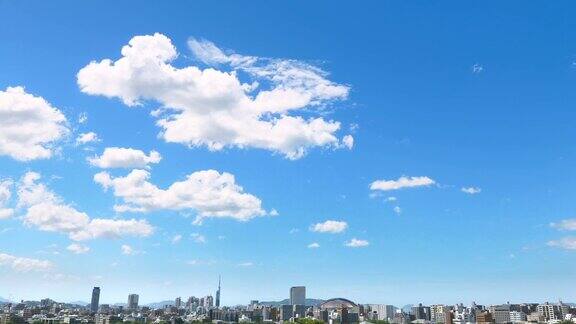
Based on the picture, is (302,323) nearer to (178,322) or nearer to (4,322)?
(178,322)

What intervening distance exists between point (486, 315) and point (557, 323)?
2781 cm

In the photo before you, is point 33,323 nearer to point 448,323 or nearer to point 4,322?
point 4,322

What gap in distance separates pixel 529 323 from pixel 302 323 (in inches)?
4328

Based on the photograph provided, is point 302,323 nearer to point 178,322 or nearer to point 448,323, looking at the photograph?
point 448,323

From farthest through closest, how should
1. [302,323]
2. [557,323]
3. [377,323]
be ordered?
[377,323] < [557,323] < [302,323]

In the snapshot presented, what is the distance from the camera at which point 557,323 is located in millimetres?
172625

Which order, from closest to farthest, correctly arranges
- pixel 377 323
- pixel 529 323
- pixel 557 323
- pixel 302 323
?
pixel 302 323
pixel 557 323
pixel 529 323
pixel 377 323

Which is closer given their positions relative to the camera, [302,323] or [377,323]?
[302,323]

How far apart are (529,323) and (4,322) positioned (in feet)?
613

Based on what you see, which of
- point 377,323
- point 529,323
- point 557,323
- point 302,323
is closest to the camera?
point 302,323

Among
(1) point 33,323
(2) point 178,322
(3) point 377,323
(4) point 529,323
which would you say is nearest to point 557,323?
(4) point 529,323

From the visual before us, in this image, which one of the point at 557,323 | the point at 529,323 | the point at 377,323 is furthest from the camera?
the point at 377,323

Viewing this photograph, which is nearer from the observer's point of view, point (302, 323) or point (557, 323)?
point (302, 323)

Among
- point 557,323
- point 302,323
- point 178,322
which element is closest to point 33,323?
point 178,322
